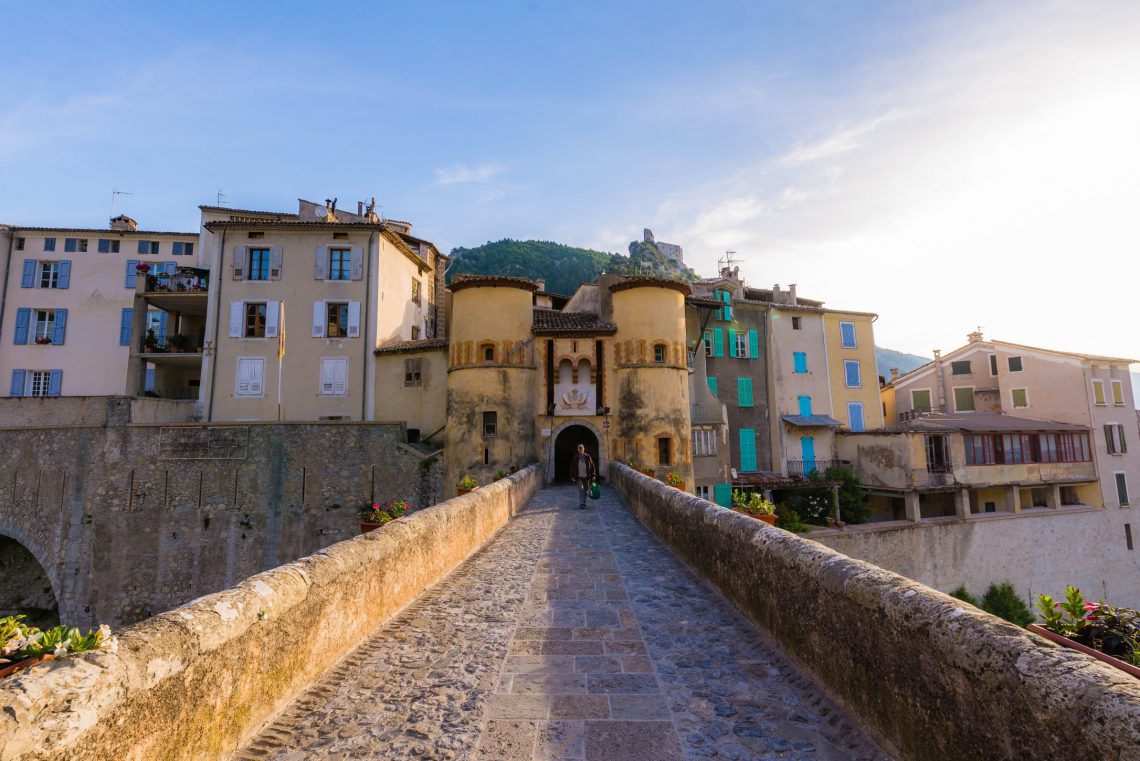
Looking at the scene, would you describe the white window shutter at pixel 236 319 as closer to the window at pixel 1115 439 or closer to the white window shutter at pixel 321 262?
the white window shutter at pixel 321 262

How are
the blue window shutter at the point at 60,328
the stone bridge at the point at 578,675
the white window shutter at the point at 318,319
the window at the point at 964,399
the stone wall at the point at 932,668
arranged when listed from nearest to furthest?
1. the stone wall at the point at 932,668
2. the stone bridge at the point at 578,675
3. the white window shutter at the point at 318,319
4. the blue window shutter at the point at 60,328
5. the window at the point at 964,399

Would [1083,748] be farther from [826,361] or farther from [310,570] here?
[826,361]

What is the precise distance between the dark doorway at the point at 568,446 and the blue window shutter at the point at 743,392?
1114 cm

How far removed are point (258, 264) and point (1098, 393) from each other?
4693 centimetres

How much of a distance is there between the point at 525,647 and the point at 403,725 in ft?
5.29

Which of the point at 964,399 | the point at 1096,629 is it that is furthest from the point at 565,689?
the point at 964,399

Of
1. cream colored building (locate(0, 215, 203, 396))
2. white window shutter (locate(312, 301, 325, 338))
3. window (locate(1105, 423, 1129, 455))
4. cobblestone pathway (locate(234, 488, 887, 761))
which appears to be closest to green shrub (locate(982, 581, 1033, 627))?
window (locate(1105, 423, 1129, 455))

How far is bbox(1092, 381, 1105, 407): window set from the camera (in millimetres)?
30581

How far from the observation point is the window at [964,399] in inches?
1366

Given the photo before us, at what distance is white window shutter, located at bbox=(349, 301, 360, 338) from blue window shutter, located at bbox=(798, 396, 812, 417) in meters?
25.5

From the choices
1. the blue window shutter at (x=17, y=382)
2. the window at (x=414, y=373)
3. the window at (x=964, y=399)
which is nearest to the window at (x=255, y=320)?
the window at (x=414, y=373)

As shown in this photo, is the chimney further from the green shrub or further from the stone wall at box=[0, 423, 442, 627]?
the green shrub

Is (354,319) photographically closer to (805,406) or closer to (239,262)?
(239,262)

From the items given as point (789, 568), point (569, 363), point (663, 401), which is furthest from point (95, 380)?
point (789, 568)
